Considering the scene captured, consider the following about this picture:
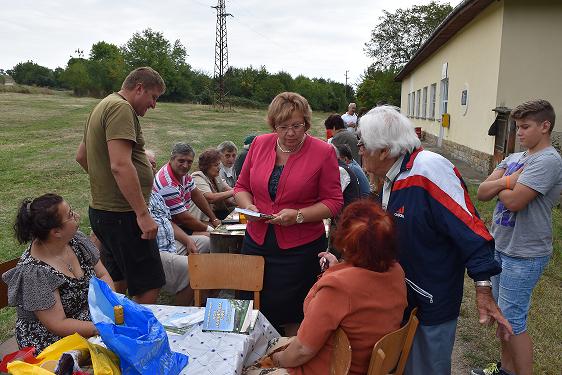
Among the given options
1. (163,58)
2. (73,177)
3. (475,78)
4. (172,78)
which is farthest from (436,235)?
(163,58)

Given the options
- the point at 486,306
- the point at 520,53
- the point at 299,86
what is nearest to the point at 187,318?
the point at 486,306

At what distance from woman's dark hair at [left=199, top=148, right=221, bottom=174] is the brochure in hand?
2.96 m

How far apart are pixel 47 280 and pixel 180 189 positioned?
7.03ft

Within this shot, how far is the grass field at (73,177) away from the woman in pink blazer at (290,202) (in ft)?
5.05

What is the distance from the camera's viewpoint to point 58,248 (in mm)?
2354

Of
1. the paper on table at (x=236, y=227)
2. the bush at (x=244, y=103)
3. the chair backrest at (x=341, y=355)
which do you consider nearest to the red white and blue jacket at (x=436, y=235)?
the chair backrest at (x=341, y=355)

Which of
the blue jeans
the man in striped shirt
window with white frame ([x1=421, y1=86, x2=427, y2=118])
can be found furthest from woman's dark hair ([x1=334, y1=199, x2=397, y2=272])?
window with white frame ([x1=421, y1=86, x2=427, y2=118])

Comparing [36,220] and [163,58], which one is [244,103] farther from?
[36,220]

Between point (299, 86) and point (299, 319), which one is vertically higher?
point (299, 86)

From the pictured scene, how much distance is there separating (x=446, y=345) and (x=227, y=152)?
418cm

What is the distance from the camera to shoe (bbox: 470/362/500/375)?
2.90 m

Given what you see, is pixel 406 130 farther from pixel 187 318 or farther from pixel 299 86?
pixel 299 86

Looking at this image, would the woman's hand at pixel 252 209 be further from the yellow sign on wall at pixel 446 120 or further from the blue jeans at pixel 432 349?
the yellow sign on wall at pixel 446 120

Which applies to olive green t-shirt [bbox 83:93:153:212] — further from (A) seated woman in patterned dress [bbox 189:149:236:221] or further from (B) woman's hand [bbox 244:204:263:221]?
(A) seated woman in patterned dress [bbox 189:149:236:221]
